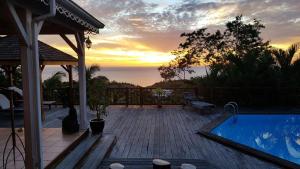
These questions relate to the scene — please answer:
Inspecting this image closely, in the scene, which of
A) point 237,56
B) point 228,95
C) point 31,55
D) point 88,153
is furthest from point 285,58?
point 31,55

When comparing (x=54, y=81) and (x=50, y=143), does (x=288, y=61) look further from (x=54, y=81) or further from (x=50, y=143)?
(x=50, y=143)

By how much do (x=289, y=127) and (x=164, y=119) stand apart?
401cm

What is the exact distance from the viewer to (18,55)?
8484 mm

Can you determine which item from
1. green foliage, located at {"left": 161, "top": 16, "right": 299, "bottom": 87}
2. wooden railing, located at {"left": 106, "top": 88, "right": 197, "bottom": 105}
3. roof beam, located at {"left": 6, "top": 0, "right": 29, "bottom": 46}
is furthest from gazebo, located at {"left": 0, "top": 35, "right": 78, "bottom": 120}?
green foliage, located at {"left": 161, "top": 16, "right": 299, "bottom": 87}

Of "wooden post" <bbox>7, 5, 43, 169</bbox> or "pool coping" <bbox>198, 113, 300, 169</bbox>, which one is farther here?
"pool coping" <bbox>198, 113, 300, 169</bbox>

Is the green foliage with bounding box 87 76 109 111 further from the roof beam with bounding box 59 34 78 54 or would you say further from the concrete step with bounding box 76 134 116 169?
the roof beam with bounding box 59 34 78 54

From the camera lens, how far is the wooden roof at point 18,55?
27.5 feet

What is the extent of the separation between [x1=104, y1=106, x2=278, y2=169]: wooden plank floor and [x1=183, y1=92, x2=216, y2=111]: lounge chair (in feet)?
1.01

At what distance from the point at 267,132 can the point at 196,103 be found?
269cm

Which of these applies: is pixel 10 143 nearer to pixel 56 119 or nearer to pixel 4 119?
pixel 56 119

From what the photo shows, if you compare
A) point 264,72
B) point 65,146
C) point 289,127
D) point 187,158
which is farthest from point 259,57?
point 65,146

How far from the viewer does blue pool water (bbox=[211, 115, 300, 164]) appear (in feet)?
25.1

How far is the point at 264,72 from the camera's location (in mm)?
12398

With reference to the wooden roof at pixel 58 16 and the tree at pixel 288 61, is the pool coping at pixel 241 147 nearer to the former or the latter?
the wooden roof at pixel 58 16
